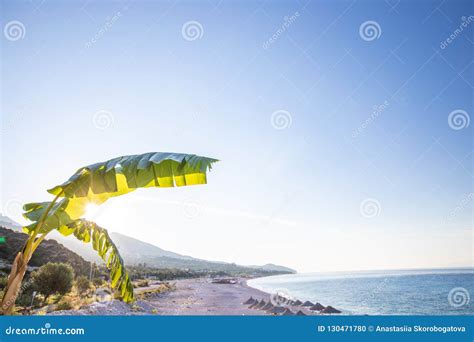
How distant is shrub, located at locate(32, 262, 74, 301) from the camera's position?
6.67 m

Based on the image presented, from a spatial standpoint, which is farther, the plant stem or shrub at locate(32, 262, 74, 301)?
shrub at locate(32, 262, 74, 301)

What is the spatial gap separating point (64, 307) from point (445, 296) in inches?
930

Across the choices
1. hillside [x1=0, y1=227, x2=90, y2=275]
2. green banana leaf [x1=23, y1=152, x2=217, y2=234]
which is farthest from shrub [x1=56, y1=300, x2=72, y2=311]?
green banana leaf [x1=23, y1=152, x2=217, y2=234]

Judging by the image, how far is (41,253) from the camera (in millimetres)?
8617

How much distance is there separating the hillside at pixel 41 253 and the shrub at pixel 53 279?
89cm

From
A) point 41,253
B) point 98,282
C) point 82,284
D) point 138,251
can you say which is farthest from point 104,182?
point 138,251

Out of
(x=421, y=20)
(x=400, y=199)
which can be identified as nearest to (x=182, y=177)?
(x=421, y=20)

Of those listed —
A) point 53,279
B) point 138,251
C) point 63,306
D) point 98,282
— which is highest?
point 53,279

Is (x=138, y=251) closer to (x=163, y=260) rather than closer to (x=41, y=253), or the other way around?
(x=163, y=260)

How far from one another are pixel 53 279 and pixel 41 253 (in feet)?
7.16

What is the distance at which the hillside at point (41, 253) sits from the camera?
753 centimetres

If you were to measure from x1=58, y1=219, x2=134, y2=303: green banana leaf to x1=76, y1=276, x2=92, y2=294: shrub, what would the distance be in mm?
5161

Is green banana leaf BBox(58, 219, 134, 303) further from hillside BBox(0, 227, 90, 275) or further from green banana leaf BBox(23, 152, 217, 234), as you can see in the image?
hillside BBox(0, 227, 90, 275)

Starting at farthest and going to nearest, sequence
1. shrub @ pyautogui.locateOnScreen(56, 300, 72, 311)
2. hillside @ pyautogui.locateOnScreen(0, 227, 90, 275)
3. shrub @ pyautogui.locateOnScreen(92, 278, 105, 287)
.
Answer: shrub @ pyautogui.locateOnScreen(92, 278, 105, 287), hillside @ pyautogui.locateOnScreen(0, 227, 90, 275), shrub @ pyautogui.locateOnScreen(56, 300, 72, 311)
